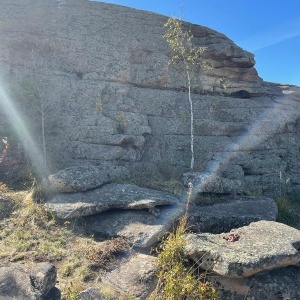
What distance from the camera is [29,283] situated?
15.7 feet

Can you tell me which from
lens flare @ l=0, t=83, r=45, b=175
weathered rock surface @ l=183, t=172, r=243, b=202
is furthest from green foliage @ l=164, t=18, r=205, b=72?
lens flare @ l=0, t=83, r=45, b=175

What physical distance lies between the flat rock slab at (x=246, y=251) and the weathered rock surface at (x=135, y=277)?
2.66ft

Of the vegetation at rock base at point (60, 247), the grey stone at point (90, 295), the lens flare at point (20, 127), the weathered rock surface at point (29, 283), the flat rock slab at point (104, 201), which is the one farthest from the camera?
the lens flare at point (20, 127)

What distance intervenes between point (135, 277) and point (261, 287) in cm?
222

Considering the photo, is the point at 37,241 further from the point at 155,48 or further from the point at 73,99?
the point at 155,48

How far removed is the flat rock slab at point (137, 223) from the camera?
7297 mm

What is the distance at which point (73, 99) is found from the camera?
13.7 m

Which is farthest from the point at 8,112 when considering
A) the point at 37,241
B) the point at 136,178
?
the point at 37,241

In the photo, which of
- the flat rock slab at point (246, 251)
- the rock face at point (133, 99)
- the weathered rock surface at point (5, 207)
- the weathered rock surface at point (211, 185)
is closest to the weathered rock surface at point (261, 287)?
the flat rock slab at point (246, 251)

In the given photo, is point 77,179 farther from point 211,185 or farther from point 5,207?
point 211,185

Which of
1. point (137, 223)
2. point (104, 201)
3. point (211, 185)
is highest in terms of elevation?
point (211, 185)

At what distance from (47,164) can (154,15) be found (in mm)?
9388

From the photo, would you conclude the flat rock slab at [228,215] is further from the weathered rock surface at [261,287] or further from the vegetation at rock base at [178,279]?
the weathered rock surface at [261,287]

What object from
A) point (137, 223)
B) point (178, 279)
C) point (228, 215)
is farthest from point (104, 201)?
point (178, 279)
